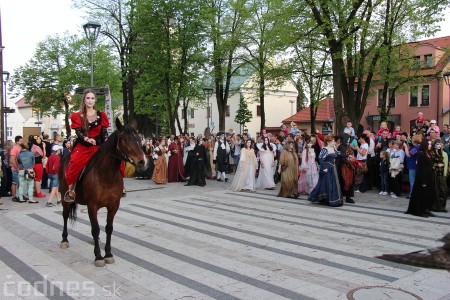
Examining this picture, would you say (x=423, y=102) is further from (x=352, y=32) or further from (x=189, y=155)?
(x=189, y=155)

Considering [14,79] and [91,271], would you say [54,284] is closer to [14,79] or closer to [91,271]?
[91,271]

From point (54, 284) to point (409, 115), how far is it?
1762 inches

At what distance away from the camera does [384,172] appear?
13.5 metres

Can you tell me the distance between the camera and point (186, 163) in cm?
1948

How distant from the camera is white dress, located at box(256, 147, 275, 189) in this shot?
15406 millimetres

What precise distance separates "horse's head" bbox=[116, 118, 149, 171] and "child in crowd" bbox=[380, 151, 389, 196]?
32.7ft

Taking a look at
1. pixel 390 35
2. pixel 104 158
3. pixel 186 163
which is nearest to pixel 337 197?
pixel 104 158

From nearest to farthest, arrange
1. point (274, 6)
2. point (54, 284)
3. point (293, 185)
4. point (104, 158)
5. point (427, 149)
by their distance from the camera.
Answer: point (54, 284) < point (104, 158) < point (427, 149) < point (293, 185) < point (274, 6)

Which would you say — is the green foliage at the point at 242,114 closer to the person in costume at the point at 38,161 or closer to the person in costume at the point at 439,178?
the person in costume at the point at 38,161

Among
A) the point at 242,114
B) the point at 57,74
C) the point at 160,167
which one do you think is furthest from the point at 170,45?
the point at 242,114

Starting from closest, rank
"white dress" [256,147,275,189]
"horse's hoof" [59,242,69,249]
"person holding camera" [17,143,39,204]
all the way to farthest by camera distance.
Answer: "horse's hoof" [59,242,69,249] → "person holding camera" [17,143,39,204] → "white dress" [256,147,275,189]

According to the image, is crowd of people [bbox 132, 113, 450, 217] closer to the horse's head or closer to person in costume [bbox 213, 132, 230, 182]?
person in costume [bbox 213, 132, 230, 182]

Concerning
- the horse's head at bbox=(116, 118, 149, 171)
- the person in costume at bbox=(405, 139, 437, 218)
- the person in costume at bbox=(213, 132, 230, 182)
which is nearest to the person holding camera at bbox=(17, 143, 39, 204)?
the horse's head at bbox=(116, 118, 149, 171)

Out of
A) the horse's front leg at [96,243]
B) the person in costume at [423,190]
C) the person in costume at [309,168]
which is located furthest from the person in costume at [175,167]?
the horse's front leg at [96,243]
